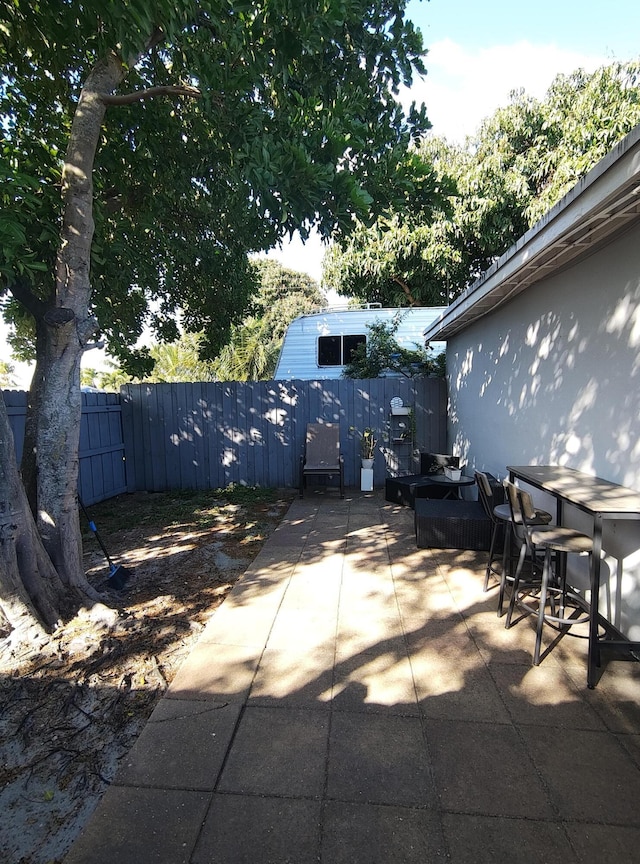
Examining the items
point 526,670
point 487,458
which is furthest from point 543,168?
point 526,670

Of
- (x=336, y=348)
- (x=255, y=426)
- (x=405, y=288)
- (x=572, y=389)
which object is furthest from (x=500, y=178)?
(x=572, y=389)

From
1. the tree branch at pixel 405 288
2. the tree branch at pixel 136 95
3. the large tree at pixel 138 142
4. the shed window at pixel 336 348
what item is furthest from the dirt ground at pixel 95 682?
the tree branch at pixel 405 288

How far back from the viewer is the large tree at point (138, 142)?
2637 millimetres

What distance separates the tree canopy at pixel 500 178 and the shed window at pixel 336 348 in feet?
6.92

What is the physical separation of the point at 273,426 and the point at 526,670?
5.44 metres

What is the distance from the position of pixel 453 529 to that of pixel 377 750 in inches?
102

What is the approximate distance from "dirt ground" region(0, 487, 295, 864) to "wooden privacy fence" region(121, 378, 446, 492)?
2705 mm

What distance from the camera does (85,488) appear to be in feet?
20.0

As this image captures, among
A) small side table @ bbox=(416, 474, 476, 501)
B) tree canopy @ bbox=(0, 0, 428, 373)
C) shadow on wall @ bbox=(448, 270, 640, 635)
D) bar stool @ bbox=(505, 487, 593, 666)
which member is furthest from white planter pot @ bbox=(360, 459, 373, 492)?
bar stool @ bbox=(505, 487, 593, 666)

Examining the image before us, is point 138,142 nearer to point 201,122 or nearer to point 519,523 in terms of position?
point 201,122

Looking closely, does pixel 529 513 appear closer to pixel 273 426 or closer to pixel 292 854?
pixel 292 854

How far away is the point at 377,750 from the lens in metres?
1.79

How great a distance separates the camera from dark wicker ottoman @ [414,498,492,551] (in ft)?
13.4

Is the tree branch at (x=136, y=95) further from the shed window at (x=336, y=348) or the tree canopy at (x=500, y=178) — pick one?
the tree canopy at (x=500, y=178)
